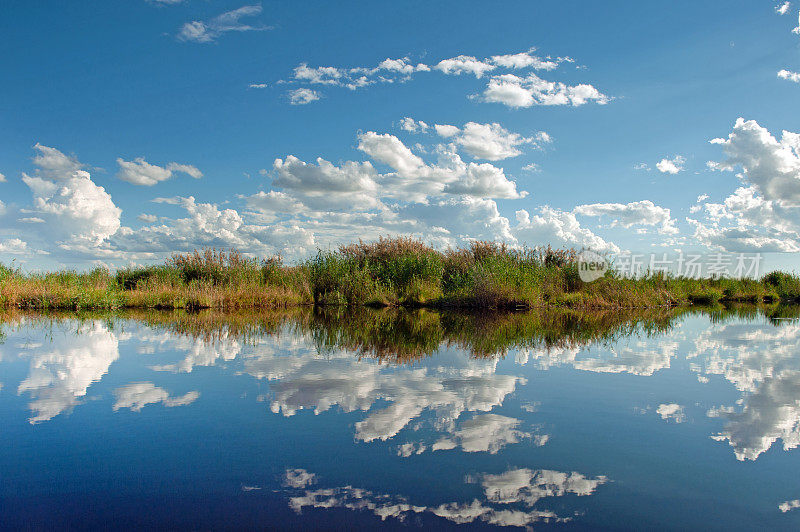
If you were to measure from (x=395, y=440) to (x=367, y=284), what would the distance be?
16996 mm

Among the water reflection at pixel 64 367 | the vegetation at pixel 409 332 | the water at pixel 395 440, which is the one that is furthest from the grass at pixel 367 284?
the water at pixel 395 440

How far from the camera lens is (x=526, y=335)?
931 centimetres

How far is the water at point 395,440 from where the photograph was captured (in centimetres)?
242

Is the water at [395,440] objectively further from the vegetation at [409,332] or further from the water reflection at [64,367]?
the vegetation at [409,332]

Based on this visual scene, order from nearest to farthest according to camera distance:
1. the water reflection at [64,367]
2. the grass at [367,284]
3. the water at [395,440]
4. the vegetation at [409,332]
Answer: the water at [395,440]
the water reflection at [64,367]
the vegetation at [409,332]
the grass at [367,284]

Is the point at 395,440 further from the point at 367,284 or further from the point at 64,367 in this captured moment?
the point at 367,284

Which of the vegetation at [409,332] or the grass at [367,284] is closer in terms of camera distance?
the vegetation at [409,332]

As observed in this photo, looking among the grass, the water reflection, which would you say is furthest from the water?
the grass

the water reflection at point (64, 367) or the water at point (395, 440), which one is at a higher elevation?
the water at point (395, 440)

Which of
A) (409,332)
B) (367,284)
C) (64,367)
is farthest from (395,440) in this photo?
(367,284)

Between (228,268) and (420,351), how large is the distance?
1508 centimetres

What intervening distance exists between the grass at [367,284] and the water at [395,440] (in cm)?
1007

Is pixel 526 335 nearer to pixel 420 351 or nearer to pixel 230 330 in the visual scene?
pixel 420 351

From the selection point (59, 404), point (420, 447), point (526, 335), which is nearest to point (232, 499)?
point (420, 447)
